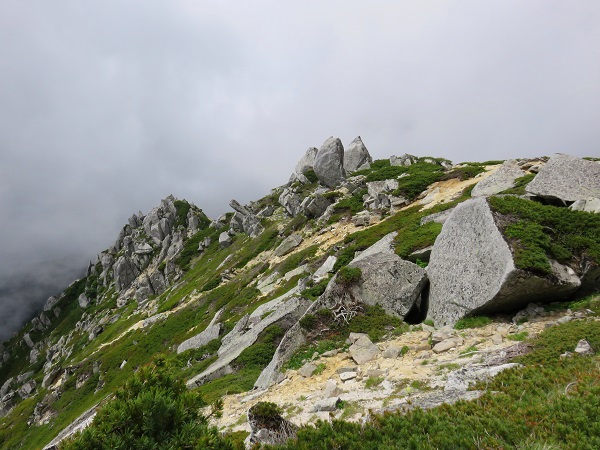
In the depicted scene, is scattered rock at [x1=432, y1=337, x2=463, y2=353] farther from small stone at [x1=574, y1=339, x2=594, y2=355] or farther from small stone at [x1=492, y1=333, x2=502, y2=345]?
small stone at [x1=574, y1=339, x2=594, y2=355]

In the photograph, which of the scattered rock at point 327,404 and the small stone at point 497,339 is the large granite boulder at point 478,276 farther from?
the scattered rock at point 327,404

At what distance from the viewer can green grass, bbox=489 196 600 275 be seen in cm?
1274

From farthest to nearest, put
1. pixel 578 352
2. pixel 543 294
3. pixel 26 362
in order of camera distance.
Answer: pixel 26 362
pixel 543 294
pixel 578 352

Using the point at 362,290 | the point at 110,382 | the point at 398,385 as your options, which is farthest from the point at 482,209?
the point at 110,382

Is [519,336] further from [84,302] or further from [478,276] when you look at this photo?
[84,302]

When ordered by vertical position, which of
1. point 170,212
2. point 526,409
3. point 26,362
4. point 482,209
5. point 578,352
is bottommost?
point 578,352

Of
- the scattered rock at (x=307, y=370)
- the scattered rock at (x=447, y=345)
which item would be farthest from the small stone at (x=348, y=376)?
the scattered rock at (x=447, y=345)

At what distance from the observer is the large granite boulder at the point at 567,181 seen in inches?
758

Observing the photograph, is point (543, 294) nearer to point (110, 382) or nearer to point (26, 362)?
point (110, 382)

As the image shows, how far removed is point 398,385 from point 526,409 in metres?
4.25

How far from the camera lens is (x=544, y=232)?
46.8 ft

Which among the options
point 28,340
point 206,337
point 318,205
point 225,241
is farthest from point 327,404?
point 28,340

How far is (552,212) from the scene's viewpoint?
49.5 feet

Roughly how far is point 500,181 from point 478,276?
65.7ft
